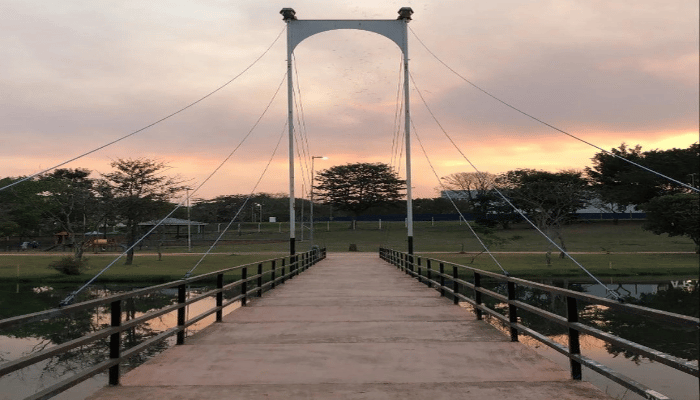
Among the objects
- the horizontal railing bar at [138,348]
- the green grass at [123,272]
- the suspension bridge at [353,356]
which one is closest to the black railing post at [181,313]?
the suspension bridge at [353,356]

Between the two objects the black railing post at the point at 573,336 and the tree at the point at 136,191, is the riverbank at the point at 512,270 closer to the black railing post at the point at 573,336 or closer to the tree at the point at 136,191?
the tree at the point at 136,191

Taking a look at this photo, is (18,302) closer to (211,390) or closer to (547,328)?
(547,328)

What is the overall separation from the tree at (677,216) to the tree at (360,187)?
5302 centimetres

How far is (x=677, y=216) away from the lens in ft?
160

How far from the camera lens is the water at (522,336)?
1284cm

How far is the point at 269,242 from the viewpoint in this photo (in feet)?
252

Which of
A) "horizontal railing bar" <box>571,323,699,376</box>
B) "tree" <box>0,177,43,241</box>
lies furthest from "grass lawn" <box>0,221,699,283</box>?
"horizontal railing bar" <box>571,323,699,376</box>

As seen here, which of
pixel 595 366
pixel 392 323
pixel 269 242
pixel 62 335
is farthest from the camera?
pixel 269 242

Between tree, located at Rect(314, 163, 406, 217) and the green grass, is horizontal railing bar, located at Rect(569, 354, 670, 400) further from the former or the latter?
tree, located at Rect(314, 163, 406, 217)

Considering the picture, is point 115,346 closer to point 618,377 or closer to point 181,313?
point 181,313

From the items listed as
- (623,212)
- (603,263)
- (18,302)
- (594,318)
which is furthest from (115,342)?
(623,212)

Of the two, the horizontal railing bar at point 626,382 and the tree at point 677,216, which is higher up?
the tree at point 677,216

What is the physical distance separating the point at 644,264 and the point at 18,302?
38.7 m

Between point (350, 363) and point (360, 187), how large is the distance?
9550 centimetres
